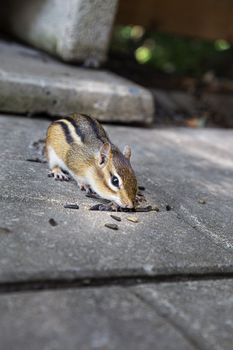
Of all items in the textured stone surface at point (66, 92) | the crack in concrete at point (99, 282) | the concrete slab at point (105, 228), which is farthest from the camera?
the textured stone surface at point (66, 92)

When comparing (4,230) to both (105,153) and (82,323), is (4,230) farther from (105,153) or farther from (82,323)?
(105,153)

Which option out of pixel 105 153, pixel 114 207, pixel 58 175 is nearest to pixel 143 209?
pixel 114 207

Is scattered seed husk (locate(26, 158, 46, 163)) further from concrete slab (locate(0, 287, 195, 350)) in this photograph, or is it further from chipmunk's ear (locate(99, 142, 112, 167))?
concrete slab (locate(0, 287, 195, 350))

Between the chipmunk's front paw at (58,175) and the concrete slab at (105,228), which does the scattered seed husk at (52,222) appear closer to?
the concrete slab at (105,228)

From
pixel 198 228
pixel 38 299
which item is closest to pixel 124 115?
pixel 198 228

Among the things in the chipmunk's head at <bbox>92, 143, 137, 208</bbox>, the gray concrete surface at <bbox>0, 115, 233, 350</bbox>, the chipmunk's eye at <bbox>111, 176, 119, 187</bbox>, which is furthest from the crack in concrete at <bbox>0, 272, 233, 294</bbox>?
the chipmunk's eye at <bbox>111, 176, 119, 187</bbox>

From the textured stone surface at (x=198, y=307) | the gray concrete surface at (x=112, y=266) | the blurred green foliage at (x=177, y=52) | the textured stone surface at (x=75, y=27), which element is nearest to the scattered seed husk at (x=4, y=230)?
the gray concrete surface at (x=112, y=266)

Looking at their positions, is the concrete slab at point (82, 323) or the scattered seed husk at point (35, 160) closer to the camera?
the concrete slab at point (82, 323)
